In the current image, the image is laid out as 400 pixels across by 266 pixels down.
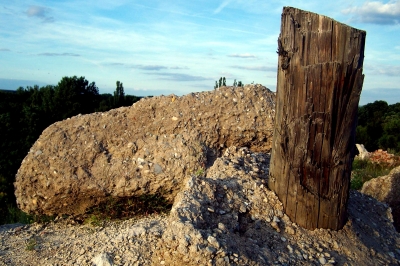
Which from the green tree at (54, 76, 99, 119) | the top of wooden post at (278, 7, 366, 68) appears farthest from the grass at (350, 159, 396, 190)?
the green tree at (54, 76, 99, 119)

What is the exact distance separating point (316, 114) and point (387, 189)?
369 cm

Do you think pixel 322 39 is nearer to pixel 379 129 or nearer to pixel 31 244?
pixel 31 244

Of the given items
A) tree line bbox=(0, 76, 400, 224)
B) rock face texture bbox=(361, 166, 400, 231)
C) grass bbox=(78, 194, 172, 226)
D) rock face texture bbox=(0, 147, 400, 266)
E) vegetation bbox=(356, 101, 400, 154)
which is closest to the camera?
rock face texture bbox=(0, 147, 400, 266)

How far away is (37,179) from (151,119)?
63.5 inches

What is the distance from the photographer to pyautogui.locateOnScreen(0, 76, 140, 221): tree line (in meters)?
13.0

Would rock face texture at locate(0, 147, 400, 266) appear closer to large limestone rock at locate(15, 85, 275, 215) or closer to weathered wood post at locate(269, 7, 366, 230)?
weathered wood post at locate(269, 7, 366, 230)

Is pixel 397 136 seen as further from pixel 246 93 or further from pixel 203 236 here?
pixel 203 236

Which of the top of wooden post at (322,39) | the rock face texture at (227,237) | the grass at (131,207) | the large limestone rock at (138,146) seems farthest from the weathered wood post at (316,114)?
the grass at (131,207)

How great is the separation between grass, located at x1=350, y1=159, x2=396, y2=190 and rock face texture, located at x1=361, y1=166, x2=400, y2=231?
91 cm

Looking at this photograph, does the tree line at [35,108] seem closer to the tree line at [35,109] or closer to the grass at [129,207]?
the tree line at [35,109]

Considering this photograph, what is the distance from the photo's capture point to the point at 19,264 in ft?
12.6

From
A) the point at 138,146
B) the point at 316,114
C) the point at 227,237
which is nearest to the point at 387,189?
the point at 316,114

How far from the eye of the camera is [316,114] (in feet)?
11.1

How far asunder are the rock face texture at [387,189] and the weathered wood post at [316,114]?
286cm
